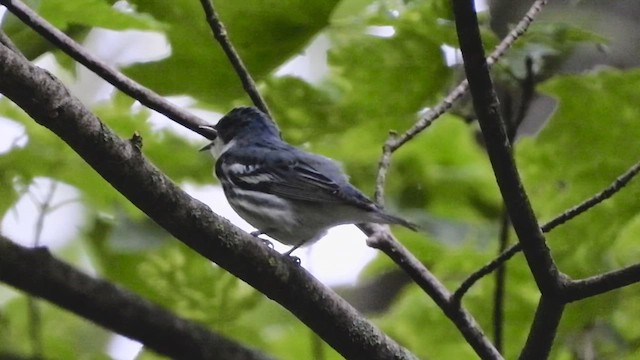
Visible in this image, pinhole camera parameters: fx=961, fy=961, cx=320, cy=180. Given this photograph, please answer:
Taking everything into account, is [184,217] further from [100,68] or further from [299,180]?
[299,180]

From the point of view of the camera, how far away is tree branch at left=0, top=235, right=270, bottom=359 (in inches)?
61.4

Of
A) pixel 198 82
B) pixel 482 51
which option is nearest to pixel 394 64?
pixel 198 82

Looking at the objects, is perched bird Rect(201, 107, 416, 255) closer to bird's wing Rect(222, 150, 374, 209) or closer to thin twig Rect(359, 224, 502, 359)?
bird's wing Rect(222, 150, 374, 209)

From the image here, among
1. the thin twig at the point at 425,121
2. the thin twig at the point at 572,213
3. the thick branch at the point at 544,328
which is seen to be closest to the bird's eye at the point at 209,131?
the thin twig at the point at 425,121

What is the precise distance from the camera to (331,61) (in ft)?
7.21

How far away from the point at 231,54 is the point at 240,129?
1081mm

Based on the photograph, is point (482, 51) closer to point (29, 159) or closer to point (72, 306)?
point (72, 306)

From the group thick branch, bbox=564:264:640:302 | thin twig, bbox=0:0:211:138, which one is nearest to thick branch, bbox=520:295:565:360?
thick branch, bbox=564:264:640:302

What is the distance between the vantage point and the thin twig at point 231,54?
1.97 meters

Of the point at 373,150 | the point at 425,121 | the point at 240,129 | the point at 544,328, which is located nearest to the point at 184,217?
the point at 544,328

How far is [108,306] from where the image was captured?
1631 mm

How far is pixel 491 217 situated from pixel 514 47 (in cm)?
63

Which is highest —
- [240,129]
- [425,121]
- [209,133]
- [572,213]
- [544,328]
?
[240,129]

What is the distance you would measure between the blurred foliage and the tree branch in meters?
0.54
